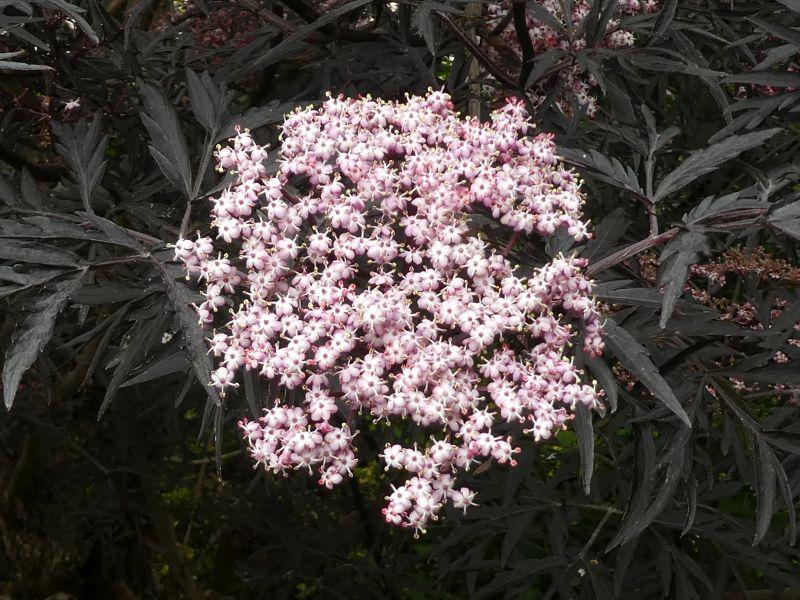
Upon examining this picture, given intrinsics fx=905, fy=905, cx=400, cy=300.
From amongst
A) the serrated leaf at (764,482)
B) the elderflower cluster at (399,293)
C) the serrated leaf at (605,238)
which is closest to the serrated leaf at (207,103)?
the elderflower cluster at (399,293)

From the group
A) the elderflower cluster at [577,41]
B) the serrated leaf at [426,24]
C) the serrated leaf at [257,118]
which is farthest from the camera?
→ the elderflower cluster at [577,41]

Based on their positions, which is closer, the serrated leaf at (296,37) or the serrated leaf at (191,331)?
the serrated leaf at (191,331)

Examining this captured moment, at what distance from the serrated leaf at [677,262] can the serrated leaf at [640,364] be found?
0.28 feet

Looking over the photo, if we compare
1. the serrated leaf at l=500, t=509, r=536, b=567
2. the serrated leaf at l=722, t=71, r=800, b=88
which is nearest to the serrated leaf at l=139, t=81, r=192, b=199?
the serrated leaf at l=722, t=71, r=800, b=88

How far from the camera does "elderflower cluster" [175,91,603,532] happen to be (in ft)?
4.87

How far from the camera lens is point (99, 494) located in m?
4.40

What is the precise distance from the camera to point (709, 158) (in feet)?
5.69

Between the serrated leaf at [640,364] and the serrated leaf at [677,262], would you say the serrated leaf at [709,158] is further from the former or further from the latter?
the serrated leaf at [640,364]

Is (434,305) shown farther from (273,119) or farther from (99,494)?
(99,494)

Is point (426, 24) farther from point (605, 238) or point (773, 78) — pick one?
point (773, 78)

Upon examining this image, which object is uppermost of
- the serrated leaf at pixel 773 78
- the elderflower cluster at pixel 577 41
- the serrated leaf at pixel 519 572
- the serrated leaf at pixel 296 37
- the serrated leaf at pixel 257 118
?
the elderflower cluster at pixel 577 41

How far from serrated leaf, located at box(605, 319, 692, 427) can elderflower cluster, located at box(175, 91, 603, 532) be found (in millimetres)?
34

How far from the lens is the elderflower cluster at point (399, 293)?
148 centimetres

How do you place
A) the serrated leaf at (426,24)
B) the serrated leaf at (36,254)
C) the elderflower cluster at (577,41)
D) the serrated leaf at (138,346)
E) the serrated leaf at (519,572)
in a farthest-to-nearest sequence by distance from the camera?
the serrated leaf at (519,572) < the elderflower cluster at (577,41) < the serrated leaf at (426,24) < the serrated leaf at (138,346) < the serrated leaf at (36,254)
